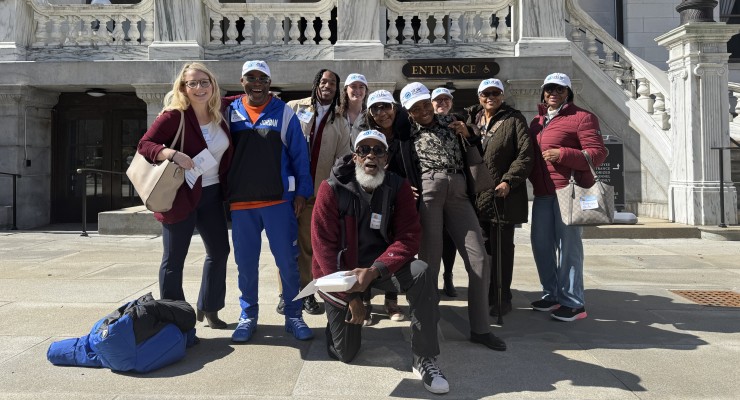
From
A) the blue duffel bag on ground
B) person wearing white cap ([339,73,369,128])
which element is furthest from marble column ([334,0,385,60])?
the blue duffel bag on ground

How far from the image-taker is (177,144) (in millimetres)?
3953

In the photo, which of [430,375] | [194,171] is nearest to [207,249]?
[194,171]

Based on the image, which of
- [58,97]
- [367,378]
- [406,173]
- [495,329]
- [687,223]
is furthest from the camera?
[58,97]

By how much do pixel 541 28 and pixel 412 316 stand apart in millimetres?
9300

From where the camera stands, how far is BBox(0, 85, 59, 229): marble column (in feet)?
37.4

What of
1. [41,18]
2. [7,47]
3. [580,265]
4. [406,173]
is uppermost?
[41,18]

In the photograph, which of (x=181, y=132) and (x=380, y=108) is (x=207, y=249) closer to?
(x=181, y=132)

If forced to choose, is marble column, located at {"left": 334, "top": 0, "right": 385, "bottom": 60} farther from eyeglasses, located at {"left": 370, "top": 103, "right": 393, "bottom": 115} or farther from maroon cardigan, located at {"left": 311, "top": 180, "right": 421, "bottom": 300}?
maroon cardigan, located at {"left": 311, "top": 180, "right": 421, "bottom": 300}

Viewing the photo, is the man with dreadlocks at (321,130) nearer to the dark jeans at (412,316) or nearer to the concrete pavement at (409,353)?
the concrete pavement at (409,353)

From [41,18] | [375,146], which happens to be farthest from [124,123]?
[375,146]

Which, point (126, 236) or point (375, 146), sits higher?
point (375, 146)

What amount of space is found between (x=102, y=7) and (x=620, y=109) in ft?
36.3

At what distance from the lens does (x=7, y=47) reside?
11.3 m

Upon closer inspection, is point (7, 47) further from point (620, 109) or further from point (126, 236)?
point (620, 109)
